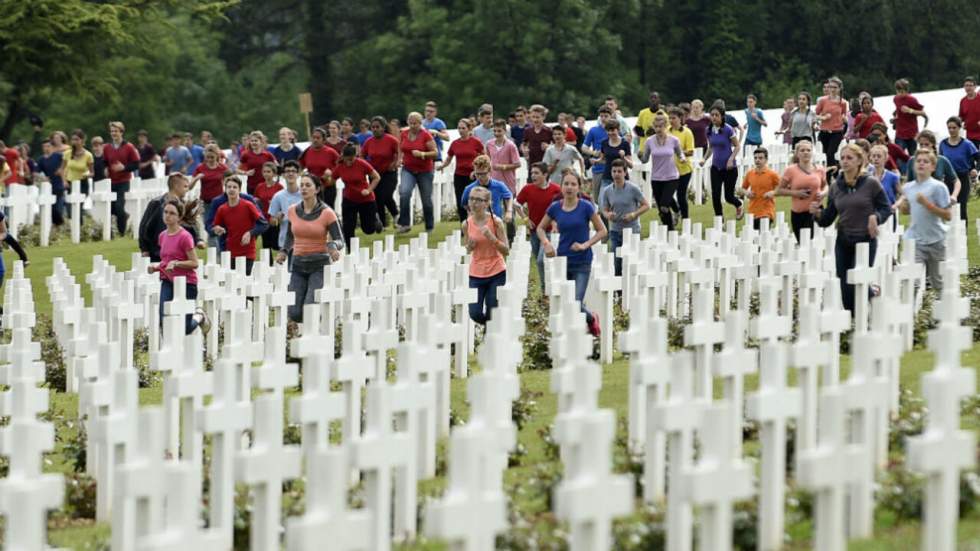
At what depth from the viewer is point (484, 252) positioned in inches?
647

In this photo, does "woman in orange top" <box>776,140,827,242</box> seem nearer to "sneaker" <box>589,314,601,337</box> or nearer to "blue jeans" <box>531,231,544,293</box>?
"blue jeans" <box>531,231,544,293</box>

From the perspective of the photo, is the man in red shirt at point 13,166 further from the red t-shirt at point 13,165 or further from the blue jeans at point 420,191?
the blue jeans at point 420,191

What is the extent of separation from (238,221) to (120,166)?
36.0 ft

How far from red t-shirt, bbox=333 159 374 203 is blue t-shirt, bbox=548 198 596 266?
7.76 meters

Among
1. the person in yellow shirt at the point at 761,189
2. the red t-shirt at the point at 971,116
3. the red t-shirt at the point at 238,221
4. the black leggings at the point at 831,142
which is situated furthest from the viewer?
the black leggings at the point at 831,142

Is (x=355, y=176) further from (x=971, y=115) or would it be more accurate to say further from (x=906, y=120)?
(x=971, y=115)

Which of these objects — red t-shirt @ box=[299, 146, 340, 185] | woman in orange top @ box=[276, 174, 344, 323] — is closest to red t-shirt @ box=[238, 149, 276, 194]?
red t-shirt @ box=[299, 146, 340, 185]

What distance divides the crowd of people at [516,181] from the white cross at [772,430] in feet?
24.4

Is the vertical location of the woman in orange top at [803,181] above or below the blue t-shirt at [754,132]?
above

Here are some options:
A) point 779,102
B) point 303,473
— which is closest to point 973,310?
point 303,473

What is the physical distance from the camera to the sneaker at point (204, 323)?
1689 centimetres

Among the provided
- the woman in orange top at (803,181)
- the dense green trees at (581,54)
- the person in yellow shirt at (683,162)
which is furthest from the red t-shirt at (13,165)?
the dense green trees at (581,54)

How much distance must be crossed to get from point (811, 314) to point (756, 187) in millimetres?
12245

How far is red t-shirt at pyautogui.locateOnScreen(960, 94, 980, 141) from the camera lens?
27578 millimetres
